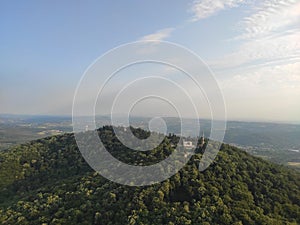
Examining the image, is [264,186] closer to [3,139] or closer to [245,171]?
[245,171]

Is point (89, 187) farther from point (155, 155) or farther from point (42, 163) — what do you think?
point (42, 163)

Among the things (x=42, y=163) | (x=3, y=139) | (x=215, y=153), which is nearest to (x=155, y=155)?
(x=215, y=153)

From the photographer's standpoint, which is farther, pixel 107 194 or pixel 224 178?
pixel 224 178

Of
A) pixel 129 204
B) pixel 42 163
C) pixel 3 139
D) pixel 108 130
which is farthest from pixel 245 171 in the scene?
pixel 3 139

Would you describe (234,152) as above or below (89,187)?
above

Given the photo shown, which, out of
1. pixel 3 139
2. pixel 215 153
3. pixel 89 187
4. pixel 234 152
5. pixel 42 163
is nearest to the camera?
pixel 89 187

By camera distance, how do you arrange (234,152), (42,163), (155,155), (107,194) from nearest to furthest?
(107,194)
(155,155)
(234,152)
(42,163)
